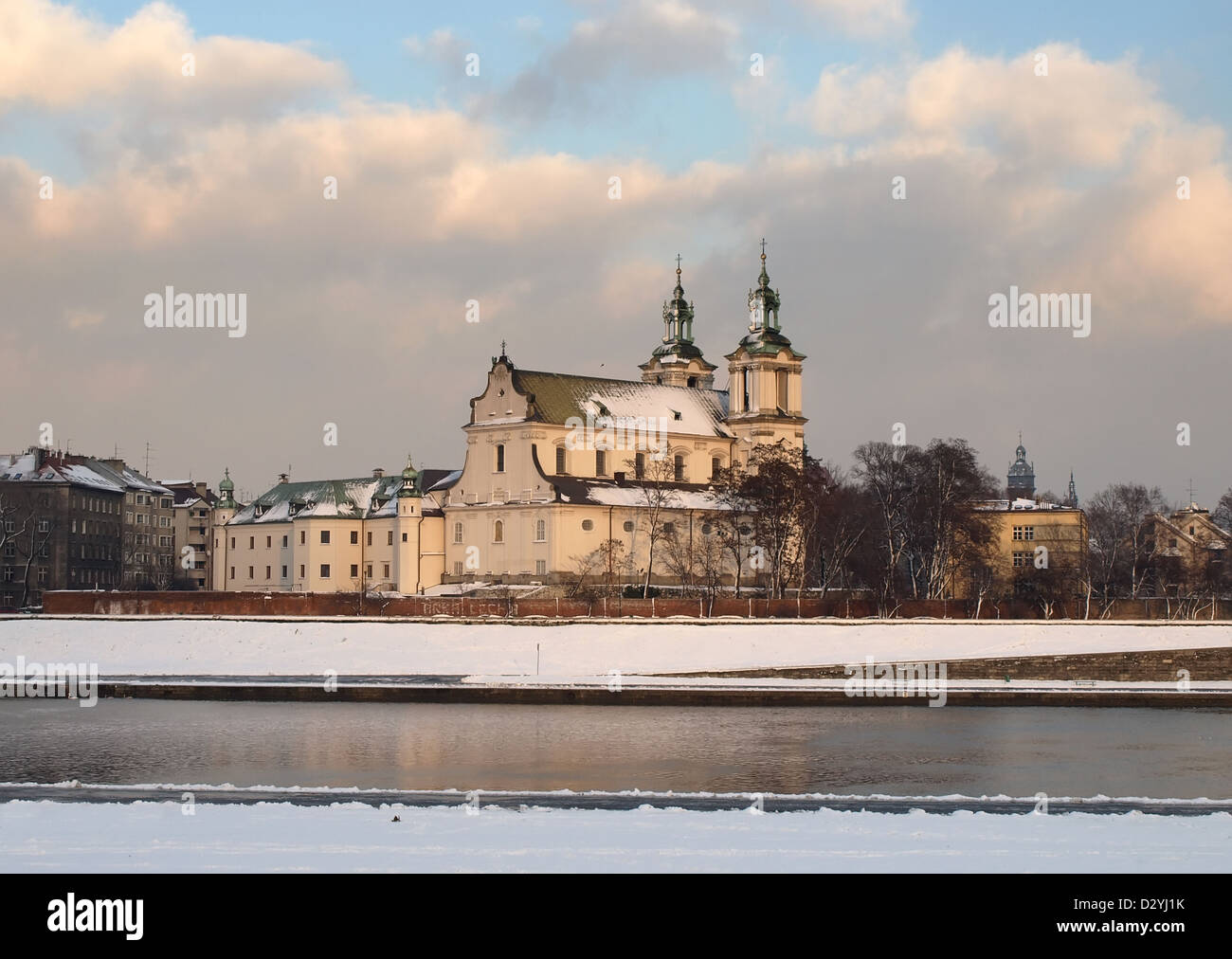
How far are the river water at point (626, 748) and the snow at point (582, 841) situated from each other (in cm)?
518

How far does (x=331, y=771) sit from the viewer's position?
1083 inches

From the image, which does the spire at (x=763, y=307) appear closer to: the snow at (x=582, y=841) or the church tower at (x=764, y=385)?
the church tower at (x=764, y=385)

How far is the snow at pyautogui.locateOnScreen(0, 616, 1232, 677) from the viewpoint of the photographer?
5519 cm

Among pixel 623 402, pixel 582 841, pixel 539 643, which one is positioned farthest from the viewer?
pixel 623 402

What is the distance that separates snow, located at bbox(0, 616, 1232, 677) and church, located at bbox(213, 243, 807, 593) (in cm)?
2508

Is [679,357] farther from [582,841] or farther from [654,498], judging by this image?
[582,841]

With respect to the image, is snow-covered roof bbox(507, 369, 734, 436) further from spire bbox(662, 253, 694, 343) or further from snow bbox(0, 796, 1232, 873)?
snow bbox(0, 796, 1232, 873)

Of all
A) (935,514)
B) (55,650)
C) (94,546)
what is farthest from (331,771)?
(94,546)

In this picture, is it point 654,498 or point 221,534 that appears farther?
point 221,534

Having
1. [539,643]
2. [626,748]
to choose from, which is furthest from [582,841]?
[539,643]

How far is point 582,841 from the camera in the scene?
18.3 m

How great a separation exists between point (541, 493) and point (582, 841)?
2783 inches

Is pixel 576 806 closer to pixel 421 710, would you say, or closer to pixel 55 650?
pixel 421 710

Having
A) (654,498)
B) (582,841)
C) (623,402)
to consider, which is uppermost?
(623,402)
